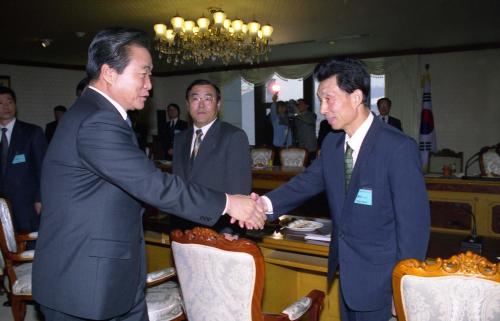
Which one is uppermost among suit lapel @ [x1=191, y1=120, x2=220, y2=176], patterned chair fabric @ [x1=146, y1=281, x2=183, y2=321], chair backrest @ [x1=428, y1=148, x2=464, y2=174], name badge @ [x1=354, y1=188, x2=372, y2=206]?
suit lapel @ [x1=191, y1=120, x2=220, y2=176]

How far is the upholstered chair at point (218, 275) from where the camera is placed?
5.07 ft

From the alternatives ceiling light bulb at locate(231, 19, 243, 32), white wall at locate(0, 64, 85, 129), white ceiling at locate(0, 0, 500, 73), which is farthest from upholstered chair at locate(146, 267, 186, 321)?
white wall at locate(0, 64, 85, 129)

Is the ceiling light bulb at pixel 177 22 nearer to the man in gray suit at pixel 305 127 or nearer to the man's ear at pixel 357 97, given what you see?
the man in gray suit at pixel 305 127

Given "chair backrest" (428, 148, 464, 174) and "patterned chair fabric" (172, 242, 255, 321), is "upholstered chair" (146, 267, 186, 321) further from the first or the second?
"chair backrest" (428, 148, 464, 174)

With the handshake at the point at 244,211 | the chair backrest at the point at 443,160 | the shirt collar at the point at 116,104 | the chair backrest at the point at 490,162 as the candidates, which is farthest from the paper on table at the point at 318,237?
the chair backrest at the point at 443,160

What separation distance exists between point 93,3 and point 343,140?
4.73 m

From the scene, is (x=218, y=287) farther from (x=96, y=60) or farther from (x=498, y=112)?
(x=498, y=112)

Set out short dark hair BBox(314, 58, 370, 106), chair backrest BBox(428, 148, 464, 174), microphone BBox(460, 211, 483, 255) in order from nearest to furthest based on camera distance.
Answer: short dark hair BBox(314, 58, 370, 106), microphone BBox(460, 211, 483, 255), chair backrest BBox(428, 148, 464, 174)

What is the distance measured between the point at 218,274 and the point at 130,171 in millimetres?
511

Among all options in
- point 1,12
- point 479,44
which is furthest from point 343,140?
point 479,44

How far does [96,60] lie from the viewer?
1.55 metres

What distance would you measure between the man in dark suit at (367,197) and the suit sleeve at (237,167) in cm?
93

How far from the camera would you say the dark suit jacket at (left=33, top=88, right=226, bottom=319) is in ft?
4.73

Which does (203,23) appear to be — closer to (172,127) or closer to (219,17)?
(219,17)
